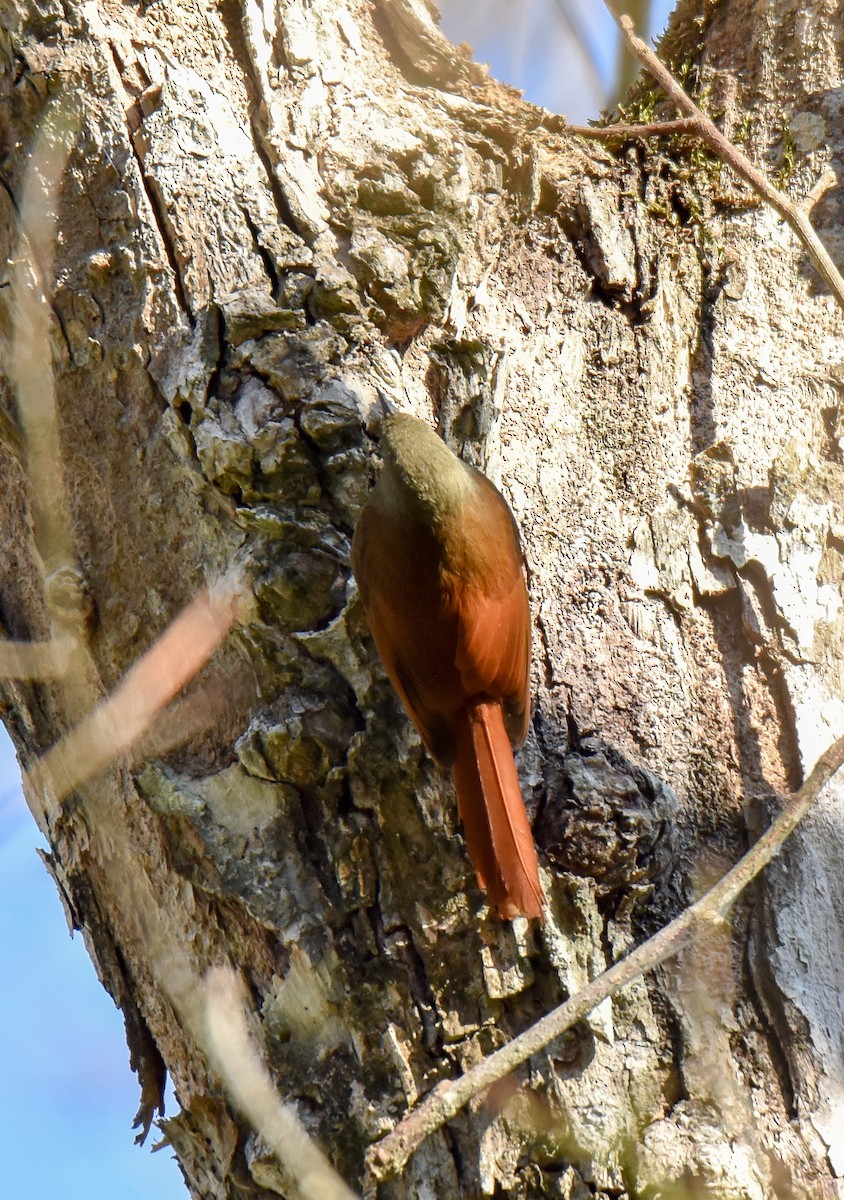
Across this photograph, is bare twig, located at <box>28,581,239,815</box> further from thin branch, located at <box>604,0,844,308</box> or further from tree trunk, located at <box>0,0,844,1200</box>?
thin branch, located at <box>604,0,844,308</box>

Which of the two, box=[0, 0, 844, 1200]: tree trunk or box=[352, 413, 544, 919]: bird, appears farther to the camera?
box=[352, 413, 544, 919]: bird

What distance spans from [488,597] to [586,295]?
590 millimetres

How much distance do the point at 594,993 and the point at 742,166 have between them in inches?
58.1

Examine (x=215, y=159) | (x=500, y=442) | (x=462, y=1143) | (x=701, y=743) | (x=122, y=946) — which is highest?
(x=215, y=159)

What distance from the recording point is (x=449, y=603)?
6.41 ft

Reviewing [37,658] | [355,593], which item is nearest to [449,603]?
[355,593]

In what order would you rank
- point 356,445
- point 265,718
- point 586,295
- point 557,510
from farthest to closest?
point 586,295 < point 557,510 < point 356,445 < point 265,718

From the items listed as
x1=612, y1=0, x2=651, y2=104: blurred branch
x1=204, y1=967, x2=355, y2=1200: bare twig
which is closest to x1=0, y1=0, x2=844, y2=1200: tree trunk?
x1=204, y1=967, x2=355, y2=1200: bare twig

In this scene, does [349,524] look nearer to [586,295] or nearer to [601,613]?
[601,613]

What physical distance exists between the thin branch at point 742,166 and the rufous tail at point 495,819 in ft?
3.14

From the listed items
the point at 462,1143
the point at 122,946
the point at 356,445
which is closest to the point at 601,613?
the point at 356,445

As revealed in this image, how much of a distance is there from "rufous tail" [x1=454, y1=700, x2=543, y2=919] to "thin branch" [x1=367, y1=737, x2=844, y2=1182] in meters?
0.16

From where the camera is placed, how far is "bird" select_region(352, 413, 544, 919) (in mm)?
1689

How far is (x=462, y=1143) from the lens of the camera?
1.42m
